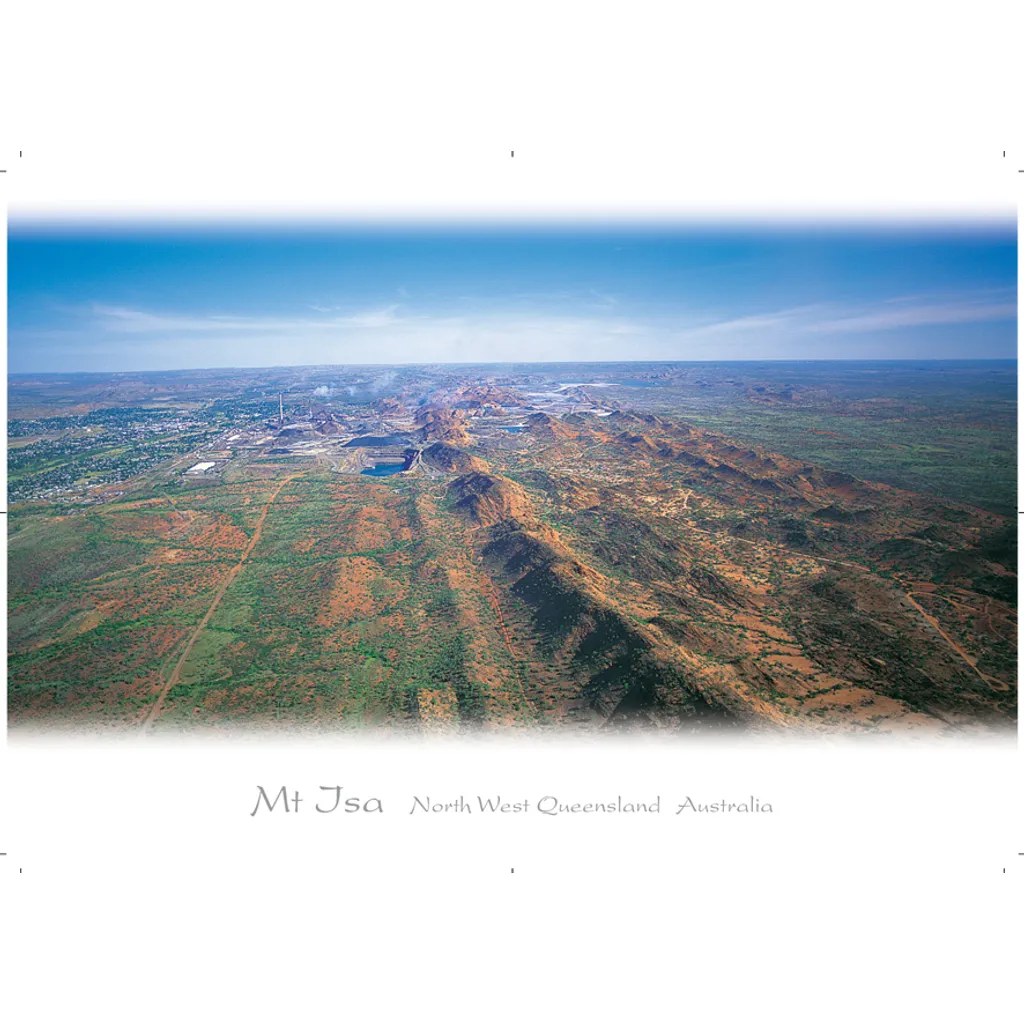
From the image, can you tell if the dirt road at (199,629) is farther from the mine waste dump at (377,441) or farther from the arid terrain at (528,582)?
the mine waste dump at (377,441)

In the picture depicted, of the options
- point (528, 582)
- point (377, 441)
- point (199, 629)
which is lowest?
point (199, 629)

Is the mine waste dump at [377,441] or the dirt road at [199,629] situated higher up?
the mine waste dump at [377,441]

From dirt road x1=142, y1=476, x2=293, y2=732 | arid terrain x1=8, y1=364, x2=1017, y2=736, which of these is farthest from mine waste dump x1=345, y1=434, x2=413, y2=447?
dirt road x1=142, y1=476, x2=293, y2=732

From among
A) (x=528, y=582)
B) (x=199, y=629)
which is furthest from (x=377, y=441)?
(x=199, y=629)

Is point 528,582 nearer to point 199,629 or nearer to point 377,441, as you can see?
point 199,629

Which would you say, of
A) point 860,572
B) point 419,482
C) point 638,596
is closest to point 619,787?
point 638,596

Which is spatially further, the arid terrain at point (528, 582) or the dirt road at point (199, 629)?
the arid terrain at point (528, 582)

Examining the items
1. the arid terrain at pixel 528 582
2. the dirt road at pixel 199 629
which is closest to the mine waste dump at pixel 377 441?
the arid terrain at pixel 528 582

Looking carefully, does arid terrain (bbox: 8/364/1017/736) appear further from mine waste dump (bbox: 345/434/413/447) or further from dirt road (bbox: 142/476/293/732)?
mine waste dump (bbox: 345/434/413/447)

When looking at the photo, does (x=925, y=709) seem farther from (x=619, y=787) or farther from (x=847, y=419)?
(x=847, y=419)
